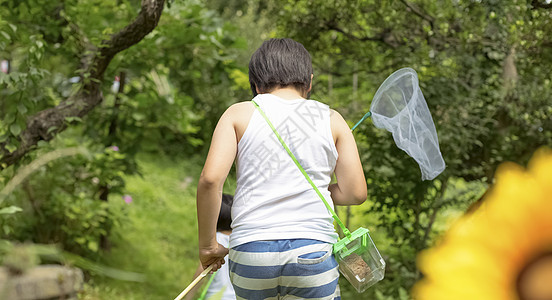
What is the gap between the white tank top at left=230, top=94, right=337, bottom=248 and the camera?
4.97 feet

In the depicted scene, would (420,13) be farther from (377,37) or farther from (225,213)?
(225,213)

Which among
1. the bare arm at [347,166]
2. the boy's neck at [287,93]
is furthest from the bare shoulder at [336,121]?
the boy's neck at [287,93]

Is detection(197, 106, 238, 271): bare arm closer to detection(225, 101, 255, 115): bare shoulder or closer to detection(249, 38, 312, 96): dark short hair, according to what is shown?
detection(225, 101, 255, 115): bare shoulder

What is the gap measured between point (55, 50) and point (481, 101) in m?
3.00

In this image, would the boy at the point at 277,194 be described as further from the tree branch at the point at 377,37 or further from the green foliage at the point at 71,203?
the green foliage at the point at 71,203

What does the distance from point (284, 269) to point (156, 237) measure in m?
5.41

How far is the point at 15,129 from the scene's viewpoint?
277 cm

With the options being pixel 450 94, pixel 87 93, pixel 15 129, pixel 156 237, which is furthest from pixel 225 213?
pixel 156 237

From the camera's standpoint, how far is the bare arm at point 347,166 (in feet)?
5.40

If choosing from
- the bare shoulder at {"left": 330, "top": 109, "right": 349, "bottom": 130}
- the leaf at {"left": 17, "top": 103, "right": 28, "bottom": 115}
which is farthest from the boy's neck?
the leaf at {"left": 17, "top": 103, "right": 28, "bottom": 115}

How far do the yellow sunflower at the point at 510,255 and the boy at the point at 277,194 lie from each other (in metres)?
1.32

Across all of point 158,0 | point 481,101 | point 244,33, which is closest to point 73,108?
point 158,0

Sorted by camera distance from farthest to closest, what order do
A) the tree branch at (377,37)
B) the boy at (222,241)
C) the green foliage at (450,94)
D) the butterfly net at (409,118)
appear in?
the tree branch at (377,37) < the green foliage at (450,94) < the boy at (222,241) < the butterfly net at (409,118)

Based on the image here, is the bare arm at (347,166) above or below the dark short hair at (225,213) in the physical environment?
above
